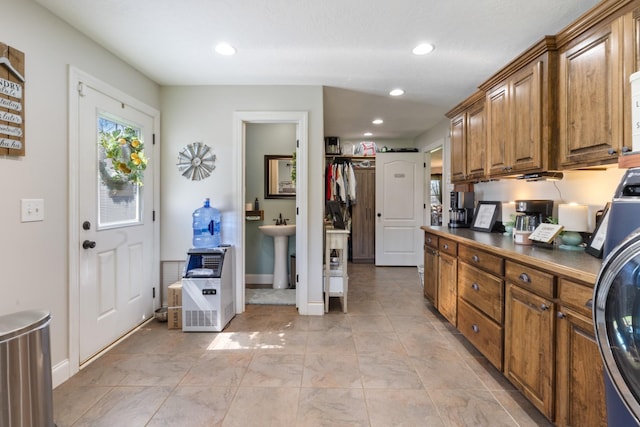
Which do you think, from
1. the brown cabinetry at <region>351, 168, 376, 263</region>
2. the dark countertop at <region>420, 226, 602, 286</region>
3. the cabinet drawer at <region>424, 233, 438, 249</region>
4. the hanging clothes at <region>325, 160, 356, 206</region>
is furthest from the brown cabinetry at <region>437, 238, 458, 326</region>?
the brown cabinetry at <region>351, 168, 376, 263</region>

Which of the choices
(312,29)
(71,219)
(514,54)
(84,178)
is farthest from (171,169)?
(514,54)

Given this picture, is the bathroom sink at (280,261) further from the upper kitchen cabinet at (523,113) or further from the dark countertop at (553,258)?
the upper kitchen cabinet at (523,113)

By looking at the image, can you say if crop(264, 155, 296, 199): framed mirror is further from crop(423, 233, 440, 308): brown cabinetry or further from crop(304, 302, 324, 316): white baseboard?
crop(423, 233, 440, 308): brown cabinetry

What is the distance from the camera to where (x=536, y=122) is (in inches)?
80.3

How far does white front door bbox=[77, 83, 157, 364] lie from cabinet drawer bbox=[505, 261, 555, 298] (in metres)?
2.90

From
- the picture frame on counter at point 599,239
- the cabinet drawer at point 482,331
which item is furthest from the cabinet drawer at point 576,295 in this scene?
the cabinet drawer at point 482,331

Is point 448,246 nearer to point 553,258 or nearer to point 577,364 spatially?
point 553,258

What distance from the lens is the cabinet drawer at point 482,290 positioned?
1.96 m

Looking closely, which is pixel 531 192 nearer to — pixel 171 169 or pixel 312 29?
pixel 312 29

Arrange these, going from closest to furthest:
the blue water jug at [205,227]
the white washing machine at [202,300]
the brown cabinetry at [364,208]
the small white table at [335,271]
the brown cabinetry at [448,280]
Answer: the brown cabinetry at [448,280] < the white washing machine at [202,300] < the blue water jug at [205,227] < the small white table at [335,271] < the brown cabinetry at [364,208]

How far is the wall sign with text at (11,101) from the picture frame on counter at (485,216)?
363 cm

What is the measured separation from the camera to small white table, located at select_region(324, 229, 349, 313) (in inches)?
127

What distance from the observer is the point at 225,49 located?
238cm

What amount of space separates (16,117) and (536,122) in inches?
126
